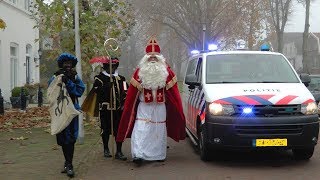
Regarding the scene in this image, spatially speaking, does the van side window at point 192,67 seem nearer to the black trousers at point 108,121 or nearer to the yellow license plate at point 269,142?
the black trousers at point 108,121

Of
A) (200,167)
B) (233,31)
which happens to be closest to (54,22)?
(200,167)

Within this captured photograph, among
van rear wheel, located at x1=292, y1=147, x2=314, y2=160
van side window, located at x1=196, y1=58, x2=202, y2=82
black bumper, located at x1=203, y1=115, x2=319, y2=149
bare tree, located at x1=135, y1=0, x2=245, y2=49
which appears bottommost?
van rear wheel, located at x1=292, y1=147, x2=314, y2=160

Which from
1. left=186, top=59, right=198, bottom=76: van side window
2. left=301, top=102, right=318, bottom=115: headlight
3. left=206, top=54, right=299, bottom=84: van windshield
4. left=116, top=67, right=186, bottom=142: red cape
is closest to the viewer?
left=301, top=102, right=318, bottom=115: headlight

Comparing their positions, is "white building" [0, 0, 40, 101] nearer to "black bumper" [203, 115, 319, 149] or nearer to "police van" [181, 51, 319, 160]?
"police van" [181, 51, 319, 160]

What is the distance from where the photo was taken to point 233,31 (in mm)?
→ 43906

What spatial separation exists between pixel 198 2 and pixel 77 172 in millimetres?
32261

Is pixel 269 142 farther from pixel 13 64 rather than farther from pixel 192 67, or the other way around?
pixel 13 64

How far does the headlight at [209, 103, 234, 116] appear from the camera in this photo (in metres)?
7.87

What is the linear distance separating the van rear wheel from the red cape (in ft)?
6.45

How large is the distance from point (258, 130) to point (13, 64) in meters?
19.1

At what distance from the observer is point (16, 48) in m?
24.7

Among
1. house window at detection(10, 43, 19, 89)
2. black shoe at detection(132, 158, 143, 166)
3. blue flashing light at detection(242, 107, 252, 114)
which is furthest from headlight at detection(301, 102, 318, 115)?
house window at detection(10, 43, 19, 89)

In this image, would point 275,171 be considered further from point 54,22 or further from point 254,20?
point 254,20

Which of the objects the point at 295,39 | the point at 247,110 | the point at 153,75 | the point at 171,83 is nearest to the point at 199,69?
the point at 171,83
